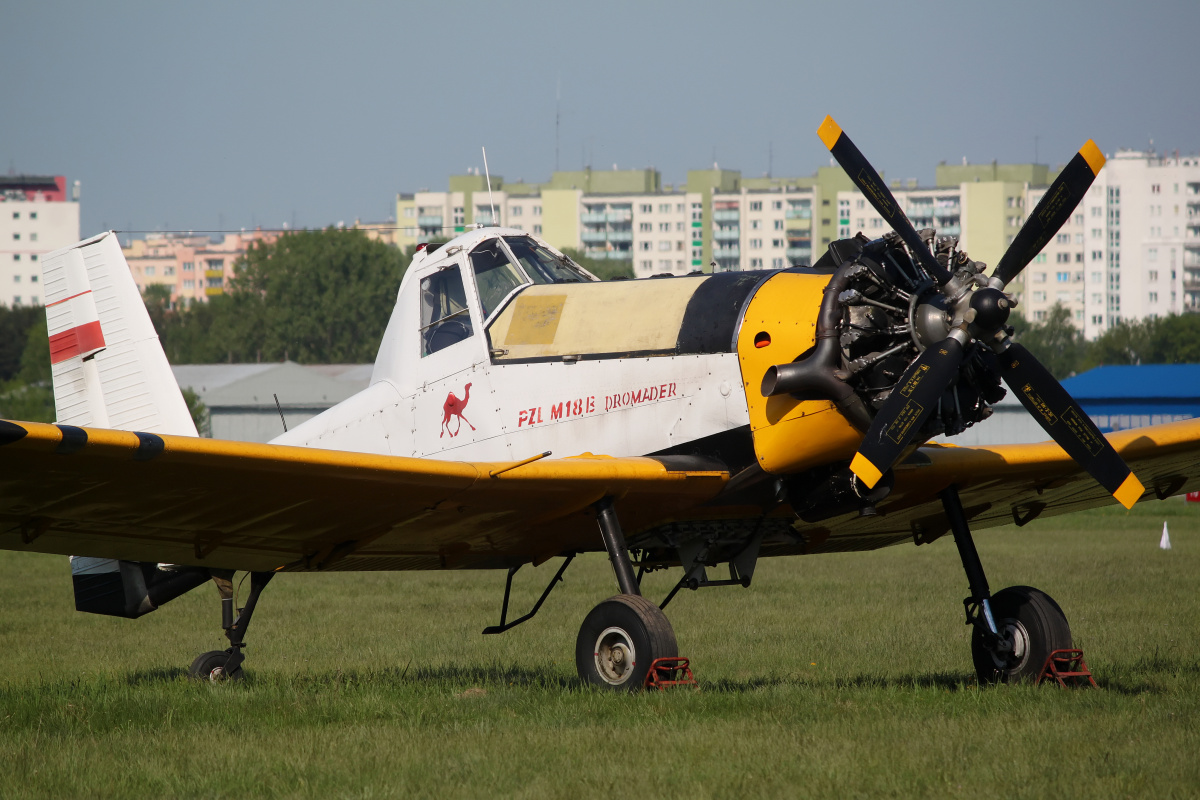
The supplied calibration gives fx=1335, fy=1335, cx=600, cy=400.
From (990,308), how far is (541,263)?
12.5 ft

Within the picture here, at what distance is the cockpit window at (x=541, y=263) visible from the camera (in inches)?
420

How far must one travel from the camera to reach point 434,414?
35.1ft

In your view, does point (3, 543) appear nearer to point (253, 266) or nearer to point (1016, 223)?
point (253, 266)

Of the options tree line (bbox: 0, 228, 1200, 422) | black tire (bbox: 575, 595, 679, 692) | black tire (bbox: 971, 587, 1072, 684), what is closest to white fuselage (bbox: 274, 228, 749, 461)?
black tire (bbox: 575, 595, 679, 692)

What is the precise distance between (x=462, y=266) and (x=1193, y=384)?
182 feet

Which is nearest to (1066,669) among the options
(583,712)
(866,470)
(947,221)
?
(866,470)

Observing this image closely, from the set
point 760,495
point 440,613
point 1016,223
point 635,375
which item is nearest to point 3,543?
point 635,375

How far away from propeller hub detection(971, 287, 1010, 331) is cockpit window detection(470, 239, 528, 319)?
367 centimetres

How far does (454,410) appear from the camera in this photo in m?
10.5

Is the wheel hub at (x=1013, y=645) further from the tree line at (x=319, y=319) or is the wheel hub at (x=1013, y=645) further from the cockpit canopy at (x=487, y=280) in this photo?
the tree line at (x=319, y=319)

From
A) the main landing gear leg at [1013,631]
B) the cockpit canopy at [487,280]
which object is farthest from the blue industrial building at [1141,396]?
the cockpit canopy at [487,280]

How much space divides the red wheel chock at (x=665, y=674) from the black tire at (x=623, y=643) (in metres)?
0.04

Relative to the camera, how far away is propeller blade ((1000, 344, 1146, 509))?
29.0 feet

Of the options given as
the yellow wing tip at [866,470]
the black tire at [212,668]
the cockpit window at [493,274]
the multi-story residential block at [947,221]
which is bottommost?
the black tire at [212,668]
